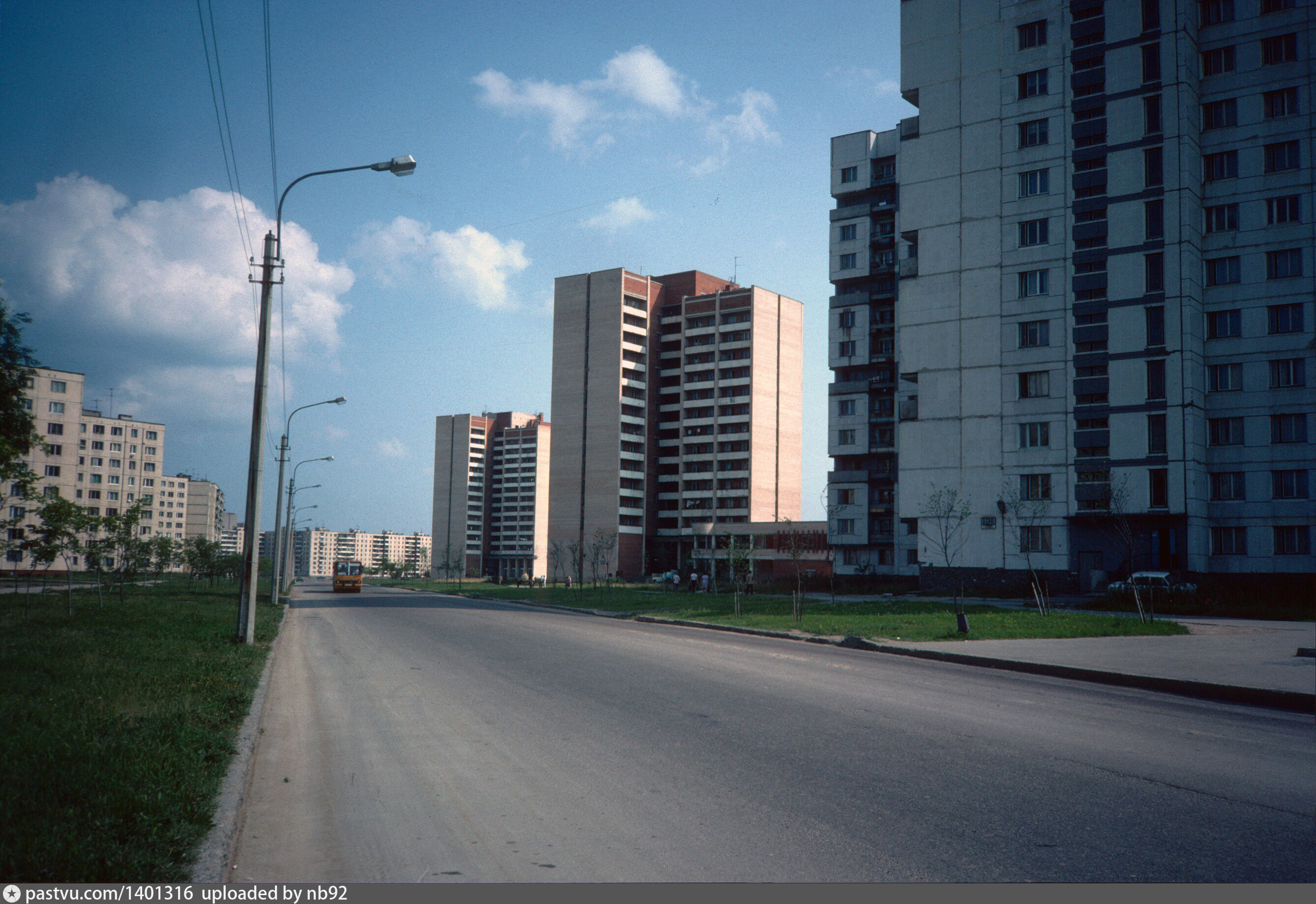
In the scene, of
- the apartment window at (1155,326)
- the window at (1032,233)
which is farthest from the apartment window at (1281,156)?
the window at (1032,233)

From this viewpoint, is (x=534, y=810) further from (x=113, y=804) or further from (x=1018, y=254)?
(x=1018, y=254)

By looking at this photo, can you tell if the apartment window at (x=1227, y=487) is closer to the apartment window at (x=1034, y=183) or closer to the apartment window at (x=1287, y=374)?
the apartment window at (x=1287, y=374)

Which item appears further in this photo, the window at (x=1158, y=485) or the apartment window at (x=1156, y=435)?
the apartment window at (x=1156, y=435)

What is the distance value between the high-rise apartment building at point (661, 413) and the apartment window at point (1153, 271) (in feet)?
215

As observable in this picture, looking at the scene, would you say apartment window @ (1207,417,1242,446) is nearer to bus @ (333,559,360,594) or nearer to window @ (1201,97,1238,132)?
window @ (1201,97,1238,132)

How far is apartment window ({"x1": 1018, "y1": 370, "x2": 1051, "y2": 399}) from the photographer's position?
49.9 m

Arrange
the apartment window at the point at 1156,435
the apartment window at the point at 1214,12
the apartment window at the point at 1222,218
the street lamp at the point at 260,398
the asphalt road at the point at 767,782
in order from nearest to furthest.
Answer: the asphalt road at the point at 767,782
the street lamp at the point at 260,398
the apartment window at the point at 1156,435
the apartment window at the point at 1222,218
the apartment window at the point at 1214,12

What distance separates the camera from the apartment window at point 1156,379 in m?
46.3

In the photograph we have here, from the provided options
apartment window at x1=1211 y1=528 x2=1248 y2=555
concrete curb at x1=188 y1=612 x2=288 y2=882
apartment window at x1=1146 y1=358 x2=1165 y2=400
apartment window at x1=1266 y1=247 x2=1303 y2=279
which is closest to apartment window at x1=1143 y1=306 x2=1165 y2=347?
apartment window at x1=1146 y1=358 x2=1165 y2=400

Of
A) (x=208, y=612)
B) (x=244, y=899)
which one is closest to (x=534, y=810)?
(x=244, y=899)

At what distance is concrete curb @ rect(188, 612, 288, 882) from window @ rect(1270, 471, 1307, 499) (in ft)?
167

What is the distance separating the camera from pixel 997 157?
52.7m

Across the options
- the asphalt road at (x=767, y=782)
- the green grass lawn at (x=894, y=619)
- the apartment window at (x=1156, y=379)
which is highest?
the apartment window at (x=1156, y=379)

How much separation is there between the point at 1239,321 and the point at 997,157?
54.7 feet
